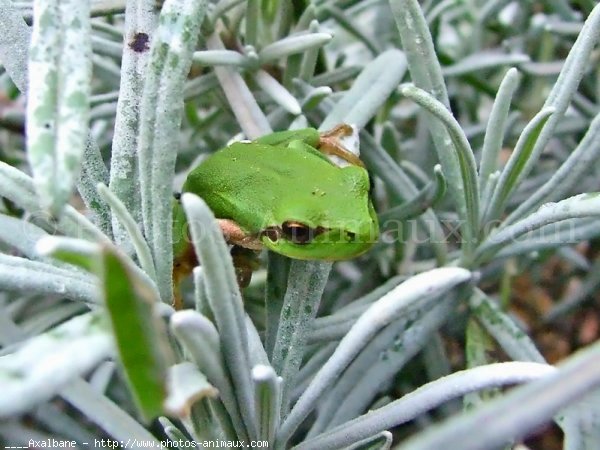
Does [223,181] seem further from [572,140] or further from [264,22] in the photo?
[572,140]

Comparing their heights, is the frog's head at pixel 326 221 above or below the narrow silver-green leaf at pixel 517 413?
above

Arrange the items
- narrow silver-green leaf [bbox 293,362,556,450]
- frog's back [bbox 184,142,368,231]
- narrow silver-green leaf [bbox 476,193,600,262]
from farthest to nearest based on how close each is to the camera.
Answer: frog's back [bbox 184,142,368,231]
narrow silver-green leaf [bbox 476,193,600,262]
narrow silver-green leaf [bbox 293,362,556,450]

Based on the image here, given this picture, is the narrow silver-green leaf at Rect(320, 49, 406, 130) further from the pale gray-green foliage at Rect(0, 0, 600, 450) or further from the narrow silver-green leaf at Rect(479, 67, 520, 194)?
the narrow silver-green leaf at Rect(479, 67, 520, 194)

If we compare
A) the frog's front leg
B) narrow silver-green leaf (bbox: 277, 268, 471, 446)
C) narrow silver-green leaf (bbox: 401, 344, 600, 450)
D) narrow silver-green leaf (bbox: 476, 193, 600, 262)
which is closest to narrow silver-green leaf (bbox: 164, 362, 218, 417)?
narrow silver-green leaf (bbox: 277, 268, 471, 446)

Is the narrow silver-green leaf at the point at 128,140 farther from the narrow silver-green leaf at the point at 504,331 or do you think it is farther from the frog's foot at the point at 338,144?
the narrow silver-green leaf at the point at 504,331

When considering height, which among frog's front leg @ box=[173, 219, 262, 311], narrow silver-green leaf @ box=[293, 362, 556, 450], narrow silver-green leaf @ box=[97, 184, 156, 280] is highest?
frog's front leg @ box=[173, 219, 262, 311]

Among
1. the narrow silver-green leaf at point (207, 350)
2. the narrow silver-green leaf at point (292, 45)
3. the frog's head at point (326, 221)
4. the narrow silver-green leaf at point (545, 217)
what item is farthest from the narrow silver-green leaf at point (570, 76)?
the narrow silver-green leaf at point (207, 350)

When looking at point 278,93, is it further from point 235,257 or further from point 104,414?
point 104,414

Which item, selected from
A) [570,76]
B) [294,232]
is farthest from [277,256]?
[570,76]
